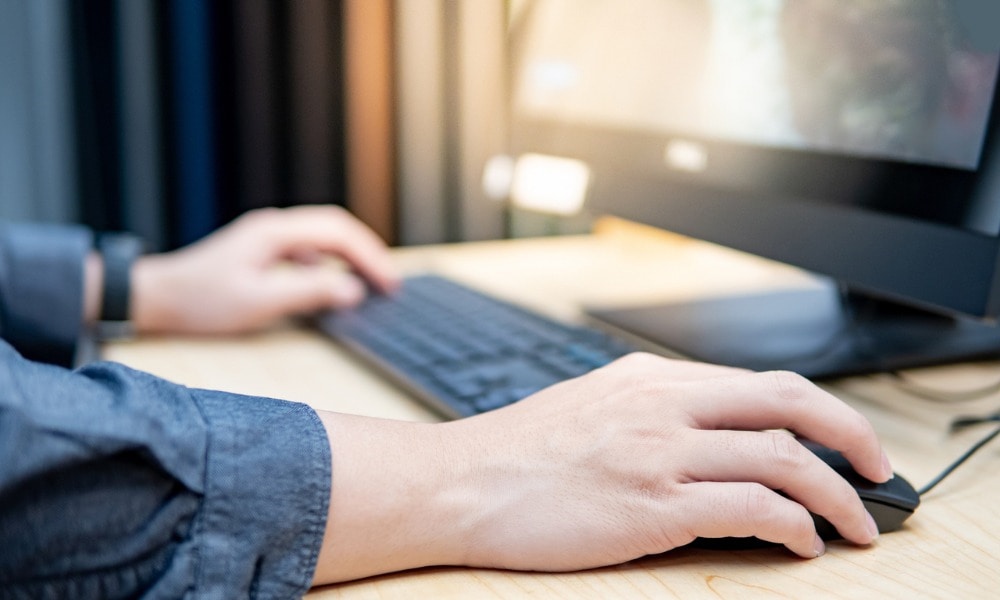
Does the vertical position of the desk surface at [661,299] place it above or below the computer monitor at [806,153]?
below

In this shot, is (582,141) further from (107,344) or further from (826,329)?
(107,344)

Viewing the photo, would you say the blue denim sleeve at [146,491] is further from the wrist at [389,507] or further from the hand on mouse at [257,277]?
the hand on mouse at [257,277]

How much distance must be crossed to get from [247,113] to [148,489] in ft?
3.15

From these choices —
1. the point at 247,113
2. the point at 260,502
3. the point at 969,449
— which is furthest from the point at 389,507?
the point at 247,113

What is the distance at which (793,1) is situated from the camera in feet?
2.03

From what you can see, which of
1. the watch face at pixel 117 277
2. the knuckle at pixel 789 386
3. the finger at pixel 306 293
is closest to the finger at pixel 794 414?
the knuckle at pixel 789 386

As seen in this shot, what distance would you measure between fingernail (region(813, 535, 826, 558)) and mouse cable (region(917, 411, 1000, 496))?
68 millimetres

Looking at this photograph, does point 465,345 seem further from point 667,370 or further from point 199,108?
point 199,108

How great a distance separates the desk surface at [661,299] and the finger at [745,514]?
0.7 inches

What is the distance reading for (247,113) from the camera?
124cm

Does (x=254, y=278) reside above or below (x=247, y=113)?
below

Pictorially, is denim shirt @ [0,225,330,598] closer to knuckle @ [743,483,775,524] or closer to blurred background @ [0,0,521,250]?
knuckle @ [743,483,775,524]

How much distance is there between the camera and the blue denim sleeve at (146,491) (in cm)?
34

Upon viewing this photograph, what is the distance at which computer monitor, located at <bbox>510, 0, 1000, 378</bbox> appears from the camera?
0.52 metres
